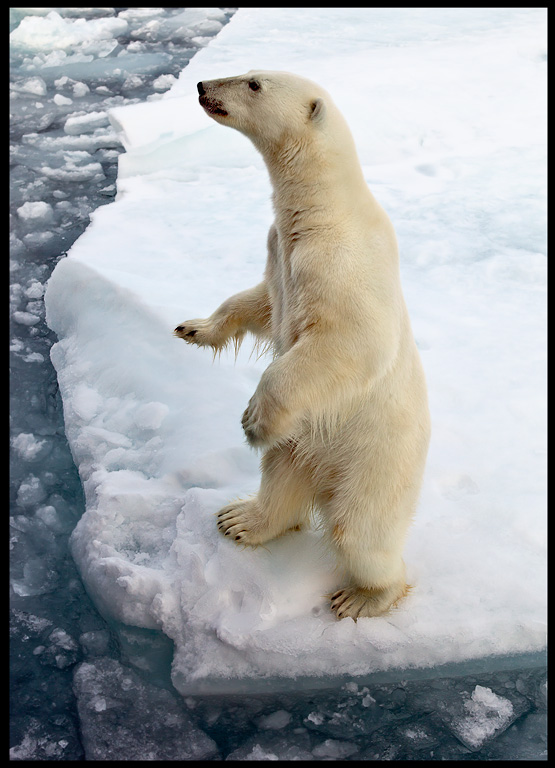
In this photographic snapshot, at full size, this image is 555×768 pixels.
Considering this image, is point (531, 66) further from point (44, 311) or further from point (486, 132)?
point (44, 311)

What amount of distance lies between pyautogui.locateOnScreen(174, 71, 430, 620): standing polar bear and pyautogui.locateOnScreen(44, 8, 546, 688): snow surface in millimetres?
208

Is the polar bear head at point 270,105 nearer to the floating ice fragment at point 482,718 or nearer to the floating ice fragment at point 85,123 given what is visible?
the floating ice fragment at point 482,718

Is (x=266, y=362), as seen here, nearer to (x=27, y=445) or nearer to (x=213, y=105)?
(x=27, y=445)

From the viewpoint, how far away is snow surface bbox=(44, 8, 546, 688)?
2.14 metres

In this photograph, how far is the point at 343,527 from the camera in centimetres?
208

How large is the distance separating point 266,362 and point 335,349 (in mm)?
1541

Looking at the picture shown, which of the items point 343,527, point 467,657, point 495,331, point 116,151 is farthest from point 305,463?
point 116,151

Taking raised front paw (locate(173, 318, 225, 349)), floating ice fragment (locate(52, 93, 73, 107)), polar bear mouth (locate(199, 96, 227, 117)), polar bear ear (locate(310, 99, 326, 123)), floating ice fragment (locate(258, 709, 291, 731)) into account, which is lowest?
floating ice fragment (locate(258, 709, 291, 731))

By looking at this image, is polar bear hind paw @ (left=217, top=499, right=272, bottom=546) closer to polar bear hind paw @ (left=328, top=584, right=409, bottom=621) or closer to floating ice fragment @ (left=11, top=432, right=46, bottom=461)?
polar bear hind paw @ (left=328, top=584, right=409, bottom=621)

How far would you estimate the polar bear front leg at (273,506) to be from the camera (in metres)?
2.20

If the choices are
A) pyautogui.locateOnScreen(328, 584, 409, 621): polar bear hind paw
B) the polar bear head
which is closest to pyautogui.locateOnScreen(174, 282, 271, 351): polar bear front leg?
the polar bear head

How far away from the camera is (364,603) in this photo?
85.0 inches

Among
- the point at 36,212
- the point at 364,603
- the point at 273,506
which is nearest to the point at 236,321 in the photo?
the point at 273,506

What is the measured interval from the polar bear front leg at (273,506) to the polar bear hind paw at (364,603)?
0.29 metres
